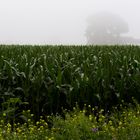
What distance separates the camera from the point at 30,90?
8.32 metres

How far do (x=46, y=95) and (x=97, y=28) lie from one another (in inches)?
3310

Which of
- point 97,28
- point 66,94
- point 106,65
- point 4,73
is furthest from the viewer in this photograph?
point 97,28

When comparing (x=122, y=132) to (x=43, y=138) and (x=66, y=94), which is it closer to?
(x=43, y=138)

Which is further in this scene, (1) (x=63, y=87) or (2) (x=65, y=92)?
(1) (x=63, y=87)

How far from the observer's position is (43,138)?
20.0 feet

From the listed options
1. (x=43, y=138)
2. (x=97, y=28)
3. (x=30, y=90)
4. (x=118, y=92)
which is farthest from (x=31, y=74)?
(x=97, y=28)

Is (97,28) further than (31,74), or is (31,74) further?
(97,28)

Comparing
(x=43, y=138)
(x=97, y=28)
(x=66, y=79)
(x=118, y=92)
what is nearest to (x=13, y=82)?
(x=66, y=79)

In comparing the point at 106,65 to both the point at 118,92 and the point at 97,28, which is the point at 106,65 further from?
the point at 97,28

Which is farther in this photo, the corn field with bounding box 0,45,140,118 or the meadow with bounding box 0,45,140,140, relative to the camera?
the corn field with bounding box 0,45,140,118

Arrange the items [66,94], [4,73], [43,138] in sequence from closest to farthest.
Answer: [43,138]
[66,94]
[4,73]

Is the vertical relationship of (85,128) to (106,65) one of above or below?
below

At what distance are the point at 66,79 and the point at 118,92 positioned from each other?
1.03 metres

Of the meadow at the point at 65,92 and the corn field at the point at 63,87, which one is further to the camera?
the corn field at the point at 63,87
